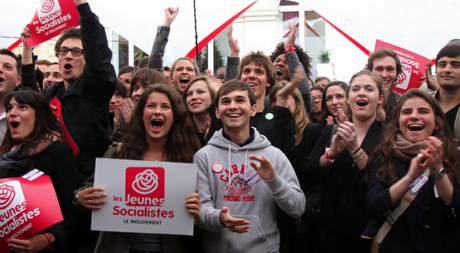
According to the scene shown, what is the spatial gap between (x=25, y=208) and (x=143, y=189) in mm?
769

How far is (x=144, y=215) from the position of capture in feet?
8.30

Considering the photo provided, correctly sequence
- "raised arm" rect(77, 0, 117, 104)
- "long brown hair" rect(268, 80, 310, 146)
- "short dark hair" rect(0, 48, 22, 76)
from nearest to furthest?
"raised arm" rect(77, 0, 117, 104) → "long brown hair" rect(268, 80, 310, 146) → "short dark hair" rect(0, 48, 22, 76)

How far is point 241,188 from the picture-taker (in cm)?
264

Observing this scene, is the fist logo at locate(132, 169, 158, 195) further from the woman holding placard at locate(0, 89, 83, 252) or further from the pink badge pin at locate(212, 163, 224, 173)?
the woman holding placard at locate(0, 89, 83, 252)

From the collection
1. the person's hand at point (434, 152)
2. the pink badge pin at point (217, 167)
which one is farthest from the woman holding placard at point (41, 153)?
the person's hand at point (434, 152)

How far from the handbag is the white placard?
1056 millimetres

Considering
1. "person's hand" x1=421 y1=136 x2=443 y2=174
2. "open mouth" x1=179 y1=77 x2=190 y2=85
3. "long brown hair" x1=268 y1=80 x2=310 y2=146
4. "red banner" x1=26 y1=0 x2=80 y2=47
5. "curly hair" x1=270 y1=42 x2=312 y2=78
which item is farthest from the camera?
"curly hair" x1=270 y1=42 x2=312 y2=78

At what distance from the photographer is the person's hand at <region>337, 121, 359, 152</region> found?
9.32ft

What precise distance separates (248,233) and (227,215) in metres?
0.31

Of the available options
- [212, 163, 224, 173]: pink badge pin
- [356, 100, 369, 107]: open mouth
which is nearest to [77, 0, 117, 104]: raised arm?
[212, 163, 224, 173]: pink badge pin

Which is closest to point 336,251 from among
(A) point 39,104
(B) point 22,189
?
(B) point 22,189

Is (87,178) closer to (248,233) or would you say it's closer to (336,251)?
(248,233)

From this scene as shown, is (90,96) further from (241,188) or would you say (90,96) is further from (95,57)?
(241,188)

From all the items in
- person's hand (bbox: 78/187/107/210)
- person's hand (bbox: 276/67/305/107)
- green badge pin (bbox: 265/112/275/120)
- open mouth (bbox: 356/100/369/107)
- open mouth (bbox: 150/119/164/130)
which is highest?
person's hand (bbox: 276/67/305/107)
